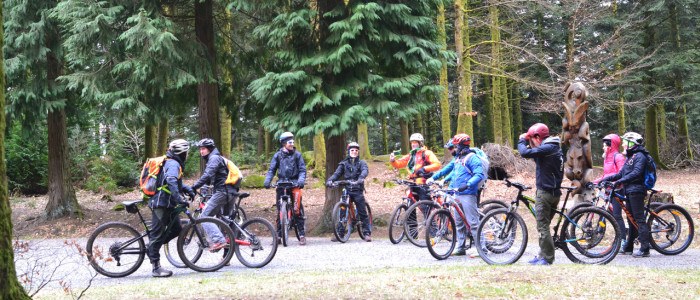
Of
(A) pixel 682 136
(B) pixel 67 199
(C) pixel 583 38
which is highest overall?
(C) pixel 583 38

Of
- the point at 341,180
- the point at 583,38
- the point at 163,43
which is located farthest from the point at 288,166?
the point at 583,38

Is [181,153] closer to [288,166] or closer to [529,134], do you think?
[288,166]

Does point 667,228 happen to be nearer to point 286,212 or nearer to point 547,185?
point 547,185

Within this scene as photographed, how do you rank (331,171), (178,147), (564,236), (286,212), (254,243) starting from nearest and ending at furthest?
(178,147) → (564,236) → (254,243) → (286,212) → (331,171)

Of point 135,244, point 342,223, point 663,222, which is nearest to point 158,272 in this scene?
point 135,244

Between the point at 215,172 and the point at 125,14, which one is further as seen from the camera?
the point at 125,14

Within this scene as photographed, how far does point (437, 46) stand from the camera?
11547 mm

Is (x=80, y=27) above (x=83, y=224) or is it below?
above

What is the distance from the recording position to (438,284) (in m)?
5.89

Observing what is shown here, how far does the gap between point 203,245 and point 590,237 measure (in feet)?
18.1

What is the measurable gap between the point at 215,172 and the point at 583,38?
25285mm

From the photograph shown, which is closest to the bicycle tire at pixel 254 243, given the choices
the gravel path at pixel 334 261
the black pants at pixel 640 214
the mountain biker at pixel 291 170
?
the gravel path at pixel 334 261

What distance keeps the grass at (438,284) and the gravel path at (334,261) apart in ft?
2.12

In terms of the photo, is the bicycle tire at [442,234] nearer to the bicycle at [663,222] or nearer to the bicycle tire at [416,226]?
the bicycle tire at [416,226]
